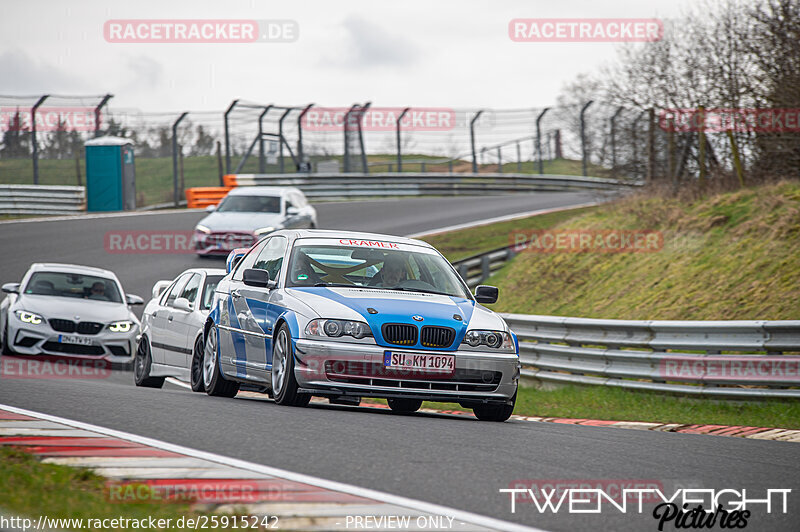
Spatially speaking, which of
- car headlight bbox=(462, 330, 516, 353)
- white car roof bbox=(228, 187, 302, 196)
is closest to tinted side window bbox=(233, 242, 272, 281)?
car headlight bbox=(462, 330, 516, 353)

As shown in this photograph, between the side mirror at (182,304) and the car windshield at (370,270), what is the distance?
2.64m

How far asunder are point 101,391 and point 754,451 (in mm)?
5745

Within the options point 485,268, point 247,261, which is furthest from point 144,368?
point 485,268

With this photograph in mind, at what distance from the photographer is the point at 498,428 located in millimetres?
8367

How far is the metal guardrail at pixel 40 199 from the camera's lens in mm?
34156

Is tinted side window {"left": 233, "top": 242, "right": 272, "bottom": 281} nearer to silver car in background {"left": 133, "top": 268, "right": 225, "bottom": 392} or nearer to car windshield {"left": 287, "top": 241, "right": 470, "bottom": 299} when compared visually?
car windshield {"left": 287, "top": 241, "right": 470, "bottom": 299}

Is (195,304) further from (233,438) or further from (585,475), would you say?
(585,475)

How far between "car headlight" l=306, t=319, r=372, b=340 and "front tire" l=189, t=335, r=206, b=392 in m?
Answer: 3.15

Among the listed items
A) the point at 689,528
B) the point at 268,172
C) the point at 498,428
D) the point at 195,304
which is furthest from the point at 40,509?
the point at 268,172

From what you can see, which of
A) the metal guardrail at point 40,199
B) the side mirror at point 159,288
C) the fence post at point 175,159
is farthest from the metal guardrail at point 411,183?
the side mirror at point 159,288

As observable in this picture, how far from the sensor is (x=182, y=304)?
12430mm

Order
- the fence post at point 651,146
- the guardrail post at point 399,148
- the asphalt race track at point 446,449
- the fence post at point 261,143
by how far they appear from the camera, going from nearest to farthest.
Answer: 1. the asphalt race track at point 446,449
2. the fence post at point 651,146
3. the fence post at point 261,143
4. the guardrail post at point 399,148

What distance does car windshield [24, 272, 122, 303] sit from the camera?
16.1 metres

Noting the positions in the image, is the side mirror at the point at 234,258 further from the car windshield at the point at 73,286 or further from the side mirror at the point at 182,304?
the car windshield at the point at 73,286
